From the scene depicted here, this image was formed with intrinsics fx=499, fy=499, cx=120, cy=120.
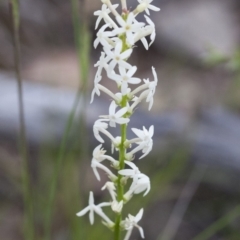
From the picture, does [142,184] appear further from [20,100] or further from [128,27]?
[20,100]

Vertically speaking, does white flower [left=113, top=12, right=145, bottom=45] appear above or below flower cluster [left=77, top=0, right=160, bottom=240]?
above

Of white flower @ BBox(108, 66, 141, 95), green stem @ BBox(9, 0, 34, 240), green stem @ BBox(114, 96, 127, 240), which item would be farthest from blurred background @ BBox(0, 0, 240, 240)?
white flower @ BBox(108, 66, 141, 95)

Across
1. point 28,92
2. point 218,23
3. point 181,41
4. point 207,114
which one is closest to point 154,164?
point 207,114

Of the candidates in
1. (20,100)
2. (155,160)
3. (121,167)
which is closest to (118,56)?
(121,167)

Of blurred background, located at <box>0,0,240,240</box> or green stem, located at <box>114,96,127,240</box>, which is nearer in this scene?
green stem, located at <box>114,96,127,240</box>

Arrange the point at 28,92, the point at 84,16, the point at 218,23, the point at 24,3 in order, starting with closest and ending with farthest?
1. the point at 84,16
2. the point at 28,92
3. the point at 24,3
4. the point at 218,23

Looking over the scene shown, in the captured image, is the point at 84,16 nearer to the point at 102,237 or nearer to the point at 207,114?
the point at 102,237

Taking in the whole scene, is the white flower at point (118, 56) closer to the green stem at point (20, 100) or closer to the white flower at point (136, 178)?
the white flower at point (136, 178)

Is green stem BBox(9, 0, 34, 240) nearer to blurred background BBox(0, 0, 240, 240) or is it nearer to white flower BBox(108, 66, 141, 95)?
blurred background BBox(0, 0, 240, 240)

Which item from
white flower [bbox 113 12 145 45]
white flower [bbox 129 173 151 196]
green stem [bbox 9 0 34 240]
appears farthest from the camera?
green stem [bbox 9 0 34 240]

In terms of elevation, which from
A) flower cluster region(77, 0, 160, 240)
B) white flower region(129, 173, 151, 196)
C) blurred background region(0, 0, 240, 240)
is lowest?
blurred background region(0, 0, 240, 240)

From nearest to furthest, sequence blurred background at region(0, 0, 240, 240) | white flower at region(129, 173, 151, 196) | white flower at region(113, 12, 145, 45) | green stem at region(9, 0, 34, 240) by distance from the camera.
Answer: white flower at region(113, 12, 145, 45)
white flower at region(129, 173, 151, 196)
green stem at region(9, 0, 34, 240)
blurred background at region(0, 0, 240, 240)
